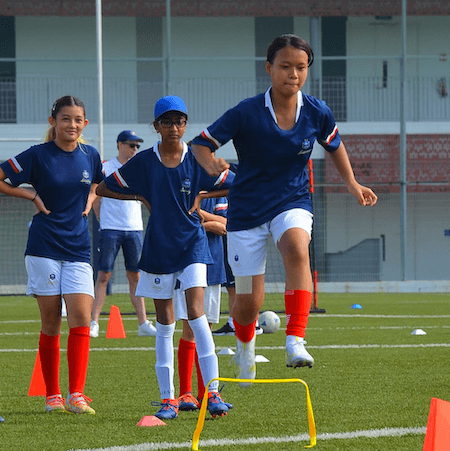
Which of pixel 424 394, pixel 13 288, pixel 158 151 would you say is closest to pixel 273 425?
pixel 424 394

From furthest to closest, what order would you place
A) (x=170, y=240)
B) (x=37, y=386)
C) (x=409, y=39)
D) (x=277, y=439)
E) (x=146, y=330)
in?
1. (x=409, y=39)
2. (x=146, y=330)
3. (x=37, y=386)
4. (x=170, y=240)
5. (x=277, y=439)

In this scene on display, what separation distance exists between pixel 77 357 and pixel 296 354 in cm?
173

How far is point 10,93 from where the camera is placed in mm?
24625

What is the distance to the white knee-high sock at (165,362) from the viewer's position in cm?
538

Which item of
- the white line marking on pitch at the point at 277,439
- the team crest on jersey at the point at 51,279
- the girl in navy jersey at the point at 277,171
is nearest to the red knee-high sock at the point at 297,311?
the girl in navy jersey at the point at 277,171

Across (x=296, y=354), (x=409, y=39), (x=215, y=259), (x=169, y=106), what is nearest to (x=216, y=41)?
(x=409, y=39)

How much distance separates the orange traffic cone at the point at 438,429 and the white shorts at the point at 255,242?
1.65 metres

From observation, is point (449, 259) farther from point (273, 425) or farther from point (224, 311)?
point (273, 425)

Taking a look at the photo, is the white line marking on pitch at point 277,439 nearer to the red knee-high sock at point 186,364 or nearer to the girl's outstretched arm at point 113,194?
the red knee-high sock at point 186,364

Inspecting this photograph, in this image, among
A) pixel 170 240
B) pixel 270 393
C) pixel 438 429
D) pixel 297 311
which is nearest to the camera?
pixel 438 429

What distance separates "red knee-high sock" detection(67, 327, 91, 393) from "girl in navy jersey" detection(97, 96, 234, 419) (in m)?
0.54

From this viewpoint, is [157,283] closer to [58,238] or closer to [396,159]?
[58,238]

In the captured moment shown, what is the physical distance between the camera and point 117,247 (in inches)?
411

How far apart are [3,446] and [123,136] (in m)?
5.76
